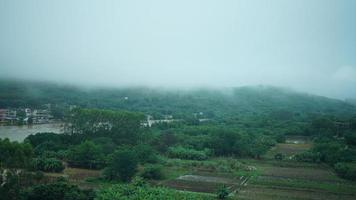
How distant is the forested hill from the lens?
318 ft

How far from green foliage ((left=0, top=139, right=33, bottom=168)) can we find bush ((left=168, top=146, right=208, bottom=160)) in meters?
25.7

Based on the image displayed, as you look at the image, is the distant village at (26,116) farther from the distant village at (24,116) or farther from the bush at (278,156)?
the bush at (278,156)

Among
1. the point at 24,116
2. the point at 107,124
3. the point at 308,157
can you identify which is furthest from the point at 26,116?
the point at 308,157

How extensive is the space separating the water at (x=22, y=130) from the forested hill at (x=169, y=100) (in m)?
19.2

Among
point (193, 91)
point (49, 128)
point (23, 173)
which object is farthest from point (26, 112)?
point (193, 91)

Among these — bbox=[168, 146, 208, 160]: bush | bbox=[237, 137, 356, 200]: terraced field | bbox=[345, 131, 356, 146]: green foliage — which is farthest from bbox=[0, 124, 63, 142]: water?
bbox=[345, 131, 356, 146]: green foliage

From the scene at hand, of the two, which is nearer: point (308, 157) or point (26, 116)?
point (308, 157)

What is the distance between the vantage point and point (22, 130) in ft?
203

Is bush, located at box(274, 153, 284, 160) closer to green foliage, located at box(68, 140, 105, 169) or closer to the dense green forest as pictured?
the dense green forest

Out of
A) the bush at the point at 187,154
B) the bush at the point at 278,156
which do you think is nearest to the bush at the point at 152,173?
the bush at the point at 187,154

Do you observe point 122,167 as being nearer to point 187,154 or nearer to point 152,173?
point 152,173

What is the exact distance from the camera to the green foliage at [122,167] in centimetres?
3400

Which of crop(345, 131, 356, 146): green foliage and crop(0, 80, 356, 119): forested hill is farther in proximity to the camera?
crop(0, 80, 356, 119): forested hill

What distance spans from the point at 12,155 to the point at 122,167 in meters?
11.6
